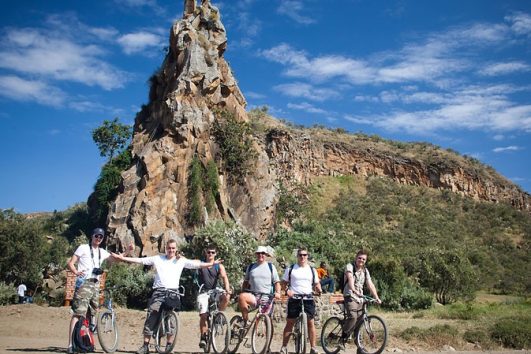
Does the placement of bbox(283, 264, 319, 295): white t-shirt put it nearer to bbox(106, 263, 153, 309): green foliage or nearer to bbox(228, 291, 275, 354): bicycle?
bbox(228, 291, 275, 354): bicycle

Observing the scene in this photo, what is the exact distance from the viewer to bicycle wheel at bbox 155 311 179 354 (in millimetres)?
8914

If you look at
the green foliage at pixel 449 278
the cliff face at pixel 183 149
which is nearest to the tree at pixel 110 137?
the cliff face at pixel 183 149

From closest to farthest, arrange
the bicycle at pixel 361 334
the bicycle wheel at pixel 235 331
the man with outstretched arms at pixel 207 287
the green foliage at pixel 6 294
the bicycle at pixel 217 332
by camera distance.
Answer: the bicycle at pixel 217 332, the bicycle at pixel 361 334, the bicycle wheel at pixel 235 331, the man with outstretched arms at pixel 207 287, the green foliage at pixel 6 294

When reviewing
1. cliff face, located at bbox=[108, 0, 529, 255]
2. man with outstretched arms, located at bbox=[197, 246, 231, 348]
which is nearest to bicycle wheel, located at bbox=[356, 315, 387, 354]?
man with outstretched arms, located at bbox=[197, 246, 231, 348]

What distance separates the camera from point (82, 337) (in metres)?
8.91

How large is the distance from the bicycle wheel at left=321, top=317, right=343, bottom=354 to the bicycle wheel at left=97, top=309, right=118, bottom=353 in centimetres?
400

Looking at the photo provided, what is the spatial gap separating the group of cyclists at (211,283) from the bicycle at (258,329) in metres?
0.11

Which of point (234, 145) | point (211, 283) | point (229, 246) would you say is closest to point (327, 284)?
point (229, 246)

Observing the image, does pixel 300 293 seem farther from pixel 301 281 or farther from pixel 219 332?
pixel 219 332

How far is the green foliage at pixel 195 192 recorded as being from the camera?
101 ft

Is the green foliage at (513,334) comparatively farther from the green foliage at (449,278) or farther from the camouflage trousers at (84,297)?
the green foliage at (449,278)

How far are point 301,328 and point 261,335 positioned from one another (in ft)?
2.43

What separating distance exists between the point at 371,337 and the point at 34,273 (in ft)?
81.4

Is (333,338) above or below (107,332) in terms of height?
below
